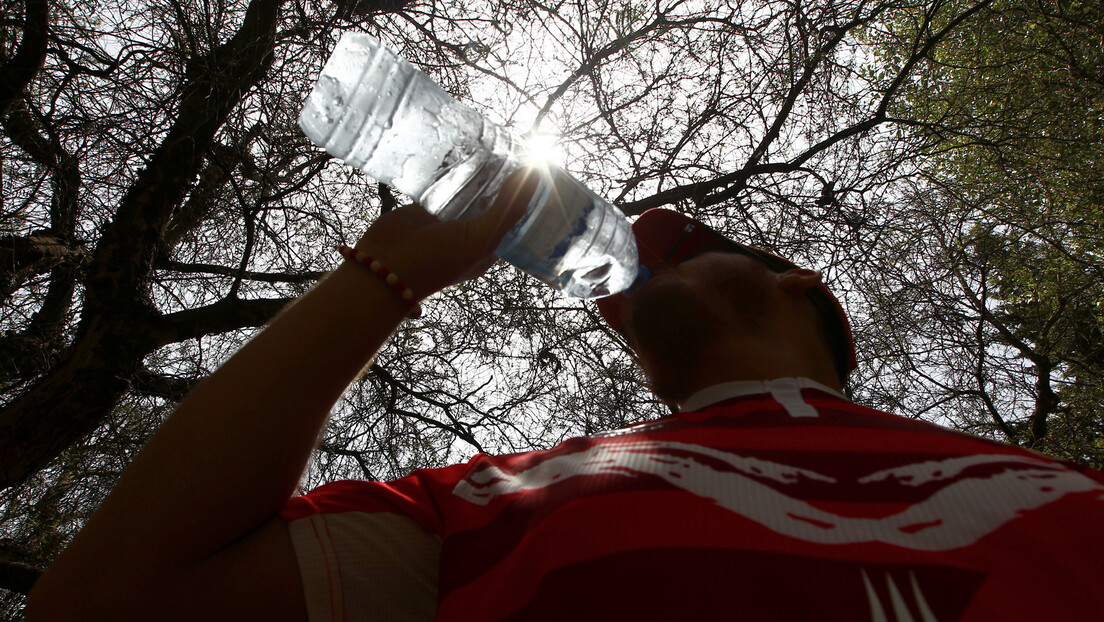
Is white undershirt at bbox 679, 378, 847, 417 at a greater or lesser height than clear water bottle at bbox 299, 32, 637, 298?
lesser

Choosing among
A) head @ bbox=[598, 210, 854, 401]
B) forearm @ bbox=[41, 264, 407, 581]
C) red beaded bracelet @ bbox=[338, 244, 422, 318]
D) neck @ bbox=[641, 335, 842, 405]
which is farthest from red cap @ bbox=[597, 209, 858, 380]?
forearm @ bbox=[41, 264, 407, 581]

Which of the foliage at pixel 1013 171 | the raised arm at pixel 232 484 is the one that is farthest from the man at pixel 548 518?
the foliage at pixel 1013 171

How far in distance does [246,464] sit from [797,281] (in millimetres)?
1167

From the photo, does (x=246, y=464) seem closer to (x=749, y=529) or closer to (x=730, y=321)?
(x=749, y=529)

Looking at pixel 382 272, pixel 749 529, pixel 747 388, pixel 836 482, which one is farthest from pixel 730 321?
pixel 382 272

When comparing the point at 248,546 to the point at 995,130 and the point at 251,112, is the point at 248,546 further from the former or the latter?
the point at 995,130

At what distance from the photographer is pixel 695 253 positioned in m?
1.53

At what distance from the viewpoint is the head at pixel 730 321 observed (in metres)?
1.22

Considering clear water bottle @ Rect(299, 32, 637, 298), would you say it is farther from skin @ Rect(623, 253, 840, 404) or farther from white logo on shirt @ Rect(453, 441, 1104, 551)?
white logo on shirt @ Rect(453, 441, 1104, 551)

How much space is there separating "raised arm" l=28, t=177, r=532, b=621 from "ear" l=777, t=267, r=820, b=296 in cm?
90

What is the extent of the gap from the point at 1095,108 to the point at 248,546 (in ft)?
18.9

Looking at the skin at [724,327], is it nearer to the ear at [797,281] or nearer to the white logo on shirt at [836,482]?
the ear at [797,281]

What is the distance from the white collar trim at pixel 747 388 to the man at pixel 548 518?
98mm

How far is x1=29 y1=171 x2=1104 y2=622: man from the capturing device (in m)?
0.64
